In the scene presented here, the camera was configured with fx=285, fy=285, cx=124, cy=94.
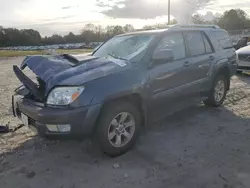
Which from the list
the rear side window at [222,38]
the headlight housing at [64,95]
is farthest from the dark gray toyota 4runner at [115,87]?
the rear side window at [222,38]

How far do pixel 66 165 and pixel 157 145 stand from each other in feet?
4.60

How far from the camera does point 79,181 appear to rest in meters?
3.38

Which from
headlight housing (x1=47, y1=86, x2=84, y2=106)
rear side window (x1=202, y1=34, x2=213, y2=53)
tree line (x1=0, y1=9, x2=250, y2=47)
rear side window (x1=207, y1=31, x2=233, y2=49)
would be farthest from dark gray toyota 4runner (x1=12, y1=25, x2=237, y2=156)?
tree line (x1=0, y1=9, x2=250, y2=47)

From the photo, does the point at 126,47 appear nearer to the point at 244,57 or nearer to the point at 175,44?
the point at 175,44

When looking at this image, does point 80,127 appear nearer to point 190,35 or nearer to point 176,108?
point 176,108

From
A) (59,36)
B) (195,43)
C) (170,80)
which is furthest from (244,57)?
(59,36)

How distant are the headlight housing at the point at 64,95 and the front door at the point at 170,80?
1.23 m

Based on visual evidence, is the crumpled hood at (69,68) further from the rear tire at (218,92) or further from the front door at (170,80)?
the rear tire at (218,92)

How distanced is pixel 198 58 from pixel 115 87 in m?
2.30

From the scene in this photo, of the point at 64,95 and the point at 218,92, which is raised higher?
the point at 64,95

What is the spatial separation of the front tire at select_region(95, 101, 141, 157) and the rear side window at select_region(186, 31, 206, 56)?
1.92 m

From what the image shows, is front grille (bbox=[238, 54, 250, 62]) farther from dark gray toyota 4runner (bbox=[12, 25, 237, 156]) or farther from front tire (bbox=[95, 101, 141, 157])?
front tire (bbox=[95, 101, 141, 157])

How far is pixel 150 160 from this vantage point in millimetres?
3871

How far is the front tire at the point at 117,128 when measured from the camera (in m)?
3.69
